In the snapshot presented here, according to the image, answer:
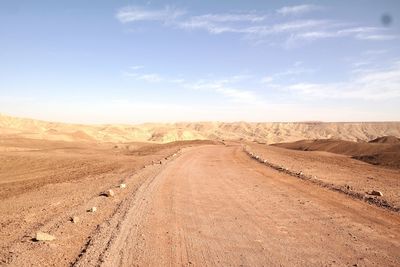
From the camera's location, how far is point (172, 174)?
22.8 metres

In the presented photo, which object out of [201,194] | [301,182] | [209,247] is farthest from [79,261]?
[301,182]

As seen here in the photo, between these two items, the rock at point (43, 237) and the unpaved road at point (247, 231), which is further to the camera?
the rock at point (43, 237)

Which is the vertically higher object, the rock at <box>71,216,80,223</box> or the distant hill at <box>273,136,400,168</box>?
the rock at <box>71,216,80,223</box>

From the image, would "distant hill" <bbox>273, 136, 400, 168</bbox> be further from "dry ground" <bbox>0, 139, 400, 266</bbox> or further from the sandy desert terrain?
"dry ground" <bbox>0, 139, 400, 266</bbox>

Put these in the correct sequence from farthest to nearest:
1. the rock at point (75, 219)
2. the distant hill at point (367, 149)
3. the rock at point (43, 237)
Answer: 1. the distant hill at point (367, 149)
2. the rock at point (75, 219)
3. the rock at point (43, 237)

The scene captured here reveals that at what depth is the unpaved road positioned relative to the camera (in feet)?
27.6

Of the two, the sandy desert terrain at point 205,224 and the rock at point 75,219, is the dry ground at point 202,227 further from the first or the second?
the rock at point 75,219

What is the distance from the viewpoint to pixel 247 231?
34.5ft

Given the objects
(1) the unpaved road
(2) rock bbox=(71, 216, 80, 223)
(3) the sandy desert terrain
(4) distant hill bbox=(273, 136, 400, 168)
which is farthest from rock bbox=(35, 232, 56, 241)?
(4) distant hill bbox=(273, 136, 400, 168)

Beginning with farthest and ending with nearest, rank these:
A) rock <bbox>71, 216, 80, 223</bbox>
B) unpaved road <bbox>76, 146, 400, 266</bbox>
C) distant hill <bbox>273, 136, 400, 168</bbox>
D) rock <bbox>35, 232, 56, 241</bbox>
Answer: distant hill <bbox>273, 136, 400, 168</bbox> < rock <bbox>71, 216, 80, 223</bbox> < rock <bbox>35, 232, 56, 241</bbox> < unpaved road <bbox>76, 146, 400, 266</bbox>

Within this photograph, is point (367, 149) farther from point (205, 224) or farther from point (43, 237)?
point (43, 237)

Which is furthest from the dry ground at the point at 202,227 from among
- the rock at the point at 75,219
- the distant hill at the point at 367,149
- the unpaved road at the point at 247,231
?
the distant hill at the point at 367,149

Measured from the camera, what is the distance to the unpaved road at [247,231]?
841 centimetres

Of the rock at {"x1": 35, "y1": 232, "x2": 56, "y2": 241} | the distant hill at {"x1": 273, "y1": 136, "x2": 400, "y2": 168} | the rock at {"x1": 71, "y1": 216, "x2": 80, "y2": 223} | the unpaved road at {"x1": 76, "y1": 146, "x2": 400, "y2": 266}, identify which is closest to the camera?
the unpaved road at {"x1": 76, "y1": 146, "x2": 400, "y2": 266}
